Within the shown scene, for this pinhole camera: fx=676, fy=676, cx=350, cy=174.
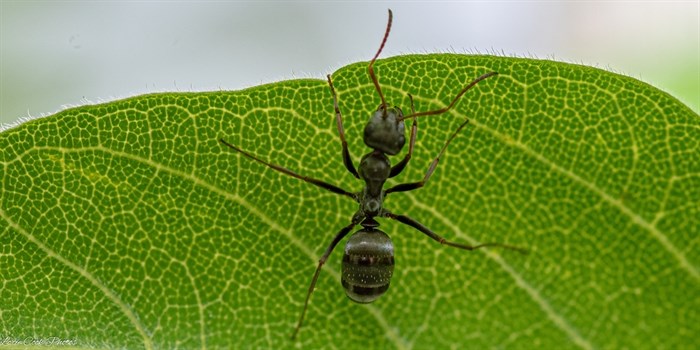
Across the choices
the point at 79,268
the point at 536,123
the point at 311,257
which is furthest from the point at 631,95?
the point at 79,268

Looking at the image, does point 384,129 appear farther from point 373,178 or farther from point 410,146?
point 373,178

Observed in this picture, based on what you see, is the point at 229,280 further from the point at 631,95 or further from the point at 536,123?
the point at 631,95

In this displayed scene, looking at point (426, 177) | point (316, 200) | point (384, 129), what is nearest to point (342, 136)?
point (384, 129)

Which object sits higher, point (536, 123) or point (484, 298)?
point (536, 123)

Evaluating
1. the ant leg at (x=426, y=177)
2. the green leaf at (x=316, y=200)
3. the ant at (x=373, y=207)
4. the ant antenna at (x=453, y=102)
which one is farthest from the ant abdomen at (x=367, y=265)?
the ant antenna at (x=453, y=102)

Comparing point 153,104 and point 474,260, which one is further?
point 474,260

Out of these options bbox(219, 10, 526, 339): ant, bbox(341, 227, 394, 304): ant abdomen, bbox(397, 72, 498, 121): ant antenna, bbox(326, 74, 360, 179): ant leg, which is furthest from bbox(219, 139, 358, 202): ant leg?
bbox(397, 72, 498, 121): ant antenna

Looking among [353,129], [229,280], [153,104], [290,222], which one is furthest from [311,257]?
[153,104]

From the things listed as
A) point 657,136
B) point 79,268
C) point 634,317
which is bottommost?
point 79,268
